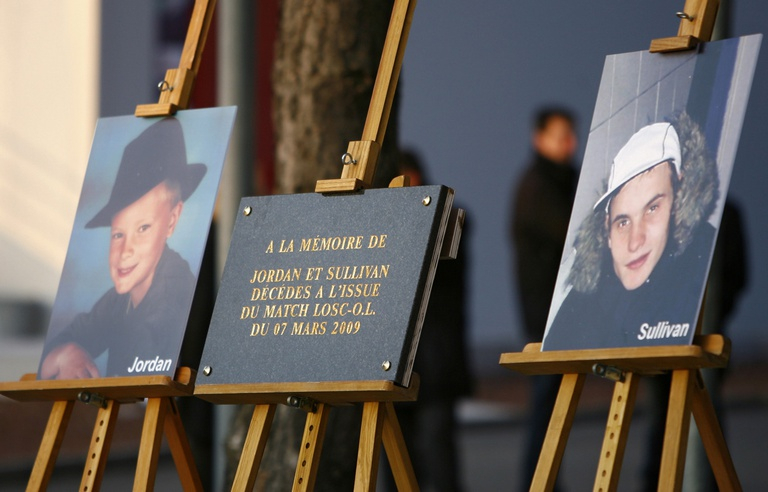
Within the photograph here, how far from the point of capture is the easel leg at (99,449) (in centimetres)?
280

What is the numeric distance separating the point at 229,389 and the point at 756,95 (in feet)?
10.4

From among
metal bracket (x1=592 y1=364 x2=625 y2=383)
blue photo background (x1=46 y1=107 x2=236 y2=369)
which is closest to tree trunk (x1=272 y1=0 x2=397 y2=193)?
blue photo background (x1=46 y1=107 x2=236 y2=369)

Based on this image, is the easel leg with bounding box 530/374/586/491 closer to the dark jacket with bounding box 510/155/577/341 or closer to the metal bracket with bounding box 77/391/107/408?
the metal bracket with bounding box 77/391/107/408

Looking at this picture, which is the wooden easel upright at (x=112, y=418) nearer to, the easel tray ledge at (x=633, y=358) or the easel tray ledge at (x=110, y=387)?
the easel tray ledge at (x=110, y=387)

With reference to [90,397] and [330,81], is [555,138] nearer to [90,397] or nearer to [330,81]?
[330,81]

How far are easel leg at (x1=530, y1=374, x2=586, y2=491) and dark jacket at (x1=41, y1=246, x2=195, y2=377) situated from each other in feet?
2.75

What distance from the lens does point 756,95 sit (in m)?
5.10

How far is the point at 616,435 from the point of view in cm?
241

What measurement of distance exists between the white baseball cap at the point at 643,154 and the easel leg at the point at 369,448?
1.99 ft

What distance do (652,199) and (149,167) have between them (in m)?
1.21

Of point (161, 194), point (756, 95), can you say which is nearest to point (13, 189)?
point (756, 95)

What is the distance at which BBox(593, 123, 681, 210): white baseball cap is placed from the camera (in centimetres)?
252

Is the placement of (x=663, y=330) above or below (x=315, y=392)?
above

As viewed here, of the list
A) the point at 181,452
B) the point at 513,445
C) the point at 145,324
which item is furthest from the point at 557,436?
the point at 513,445
